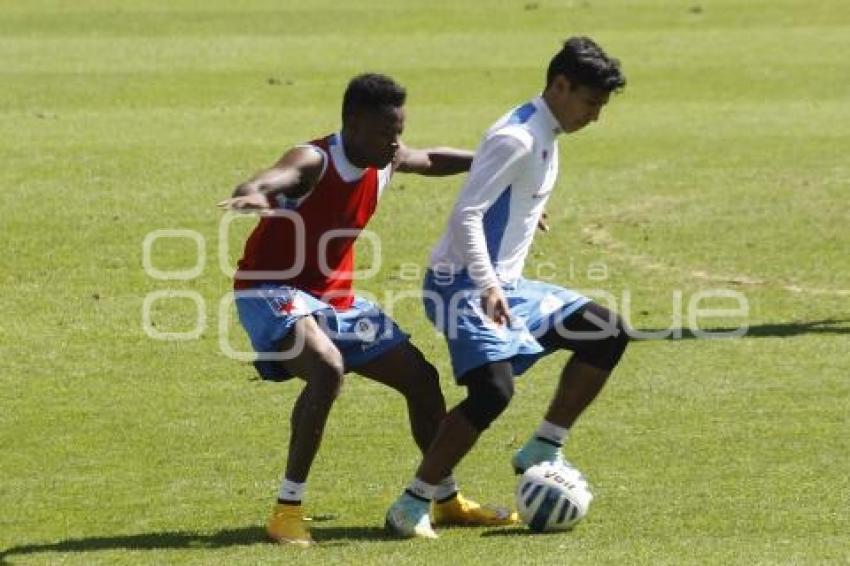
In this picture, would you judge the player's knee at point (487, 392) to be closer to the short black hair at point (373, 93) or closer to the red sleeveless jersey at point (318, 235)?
the red sleeveless jersey at point (318, 235)

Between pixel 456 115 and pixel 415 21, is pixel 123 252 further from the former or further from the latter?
pixel 415 21

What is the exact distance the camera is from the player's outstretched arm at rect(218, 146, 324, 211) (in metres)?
9.38

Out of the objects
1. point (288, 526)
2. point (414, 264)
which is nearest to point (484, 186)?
point (288, 526)

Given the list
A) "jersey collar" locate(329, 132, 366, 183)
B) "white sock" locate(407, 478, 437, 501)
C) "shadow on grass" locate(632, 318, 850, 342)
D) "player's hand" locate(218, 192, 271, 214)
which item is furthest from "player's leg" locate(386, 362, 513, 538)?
"shadow on grass" locate(632, 318, 850, 342)

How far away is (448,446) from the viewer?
10.0m

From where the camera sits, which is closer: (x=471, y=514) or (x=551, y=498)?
(x=551, y=498)

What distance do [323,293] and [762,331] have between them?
599cm

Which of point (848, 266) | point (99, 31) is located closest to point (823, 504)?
point (848, 266)

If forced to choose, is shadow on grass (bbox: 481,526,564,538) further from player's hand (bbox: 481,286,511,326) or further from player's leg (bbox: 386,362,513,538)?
player's hand (bbox: 481,286,511,326)

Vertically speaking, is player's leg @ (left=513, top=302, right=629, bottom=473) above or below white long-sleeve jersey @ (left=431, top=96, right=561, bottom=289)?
below

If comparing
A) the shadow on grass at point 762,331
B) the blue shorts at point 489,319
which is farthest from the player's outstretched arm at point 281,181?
the shadow on grass at point 762,331

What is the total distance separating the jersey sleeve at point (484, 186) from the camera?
975 cm

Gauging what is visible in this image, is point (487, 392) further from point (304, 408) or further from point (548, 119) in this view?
point (548, 119)

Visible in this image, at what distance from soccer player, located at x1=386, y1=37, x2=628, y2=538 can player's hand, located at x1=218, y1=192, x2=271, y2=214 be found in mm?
938
